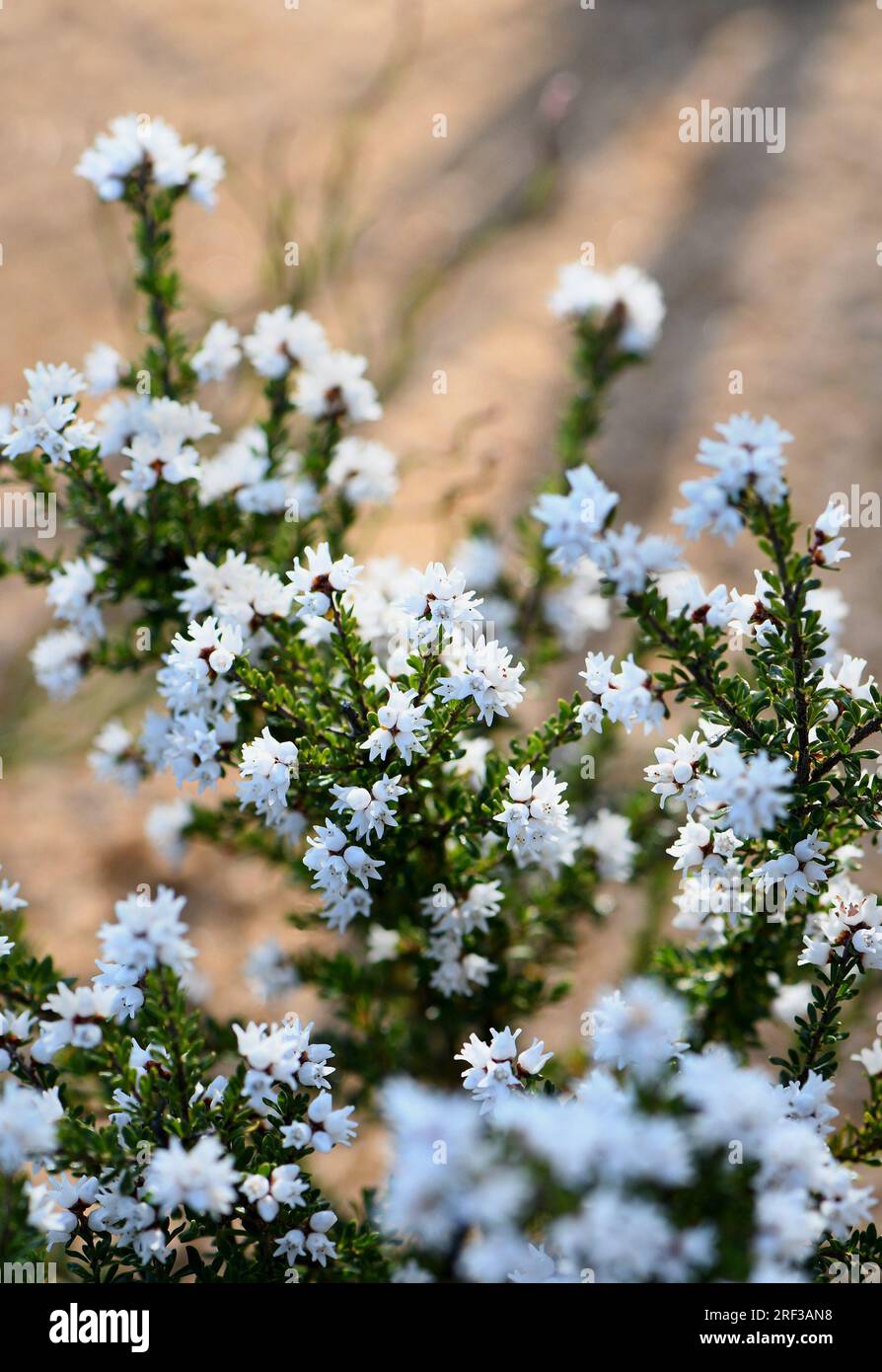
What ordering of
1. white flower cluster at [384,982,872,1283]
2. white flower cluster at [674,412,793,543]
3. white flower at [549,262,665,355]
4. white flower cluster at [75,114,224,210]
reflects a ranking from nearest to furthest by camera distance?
white flower cluster at [384,982,872,1283], white flower cluster at [674,412,793,543], white flower cluster at [75,114,224,210], white flower at [549,262,665,355]

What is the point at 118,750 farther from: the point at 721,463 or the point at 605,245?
the point at 605,245

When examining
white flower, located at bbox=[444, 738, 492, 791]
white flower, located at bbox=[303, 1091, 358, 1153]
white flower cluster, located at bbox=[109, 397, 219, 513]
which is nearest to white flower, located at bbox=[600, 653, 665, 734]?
white flower, located at bbox=[444, 738, 492, 791]

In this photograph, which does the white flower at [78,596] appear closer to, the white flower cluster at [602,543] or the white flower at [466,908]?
the white flower at [466,908]

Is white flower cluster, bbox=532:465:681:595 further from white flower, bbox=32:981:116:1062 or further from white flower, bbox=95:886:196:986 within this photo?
white flower, bbox=32:981:116:1062

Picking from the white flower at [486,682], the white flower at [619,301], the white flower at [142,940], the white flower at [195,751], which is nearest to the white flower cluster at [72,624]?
the white flower at [195,751]

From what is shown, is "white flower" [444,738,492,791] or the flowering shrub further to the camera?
"white flower" [444,738,492,791]

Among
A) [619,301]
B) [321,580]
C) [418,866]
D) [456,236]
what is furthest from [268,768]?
[456,236]
